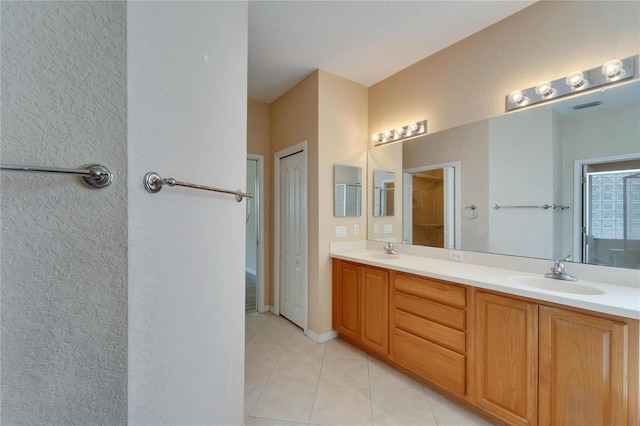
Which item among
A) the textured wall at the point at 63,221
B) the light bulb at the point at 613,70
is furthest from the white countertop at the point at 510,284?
the textured wall at the point at 63,221

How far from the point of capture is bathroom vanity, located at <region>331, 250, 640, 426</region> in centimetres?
111

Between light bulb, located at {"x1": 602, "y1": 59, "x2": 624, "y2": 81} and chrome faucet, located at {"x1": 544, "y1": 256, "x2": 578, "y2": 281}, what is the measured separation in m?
1.07

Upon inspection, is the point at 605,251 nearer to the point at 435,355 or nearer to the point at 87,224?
the point at 435,355

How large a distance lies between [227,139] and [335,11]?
1376 mm

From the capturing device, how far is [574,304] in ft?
3.85

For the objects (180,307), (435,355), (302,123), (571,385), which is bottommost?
(435,355)

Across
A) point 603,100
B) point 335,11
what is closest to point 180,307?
point 335,11

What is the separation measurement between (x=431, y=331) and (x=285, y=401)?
1110 millimetres

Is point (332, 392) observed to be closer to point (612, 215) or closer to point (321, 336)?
point (321, 336)

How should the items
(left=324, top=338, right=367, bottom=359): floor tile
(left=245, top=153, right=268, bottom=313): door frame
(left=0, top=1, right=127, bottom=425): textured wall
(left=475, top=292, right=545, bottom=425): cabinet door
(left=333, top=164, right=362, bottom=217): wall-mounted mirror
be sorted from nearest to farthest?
(left=0, top=1, right=127, bottom=425): textured wall, (left=475, top=292, right=545, bottom=425): cabinet door, (left=324, top=338, right=367, bottom=359): floor tile, (left=333, top=164, right=362, bottom=217): wall-mounted mirror, (left=245, top=153, right=268, bottom=313): door frame

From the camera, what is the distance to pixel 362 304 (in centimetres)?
228

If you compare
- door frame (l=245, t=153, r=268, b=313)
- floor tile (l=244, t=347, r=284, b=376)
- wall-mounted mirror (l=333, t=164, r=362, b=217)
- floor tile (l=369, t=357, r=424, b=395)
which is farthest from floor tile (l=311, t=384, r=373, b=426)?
door frame (l=245, t=153, r=268, b=313)

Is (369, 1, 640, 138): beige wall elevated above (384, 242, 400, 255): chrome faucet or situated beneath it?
elevated above

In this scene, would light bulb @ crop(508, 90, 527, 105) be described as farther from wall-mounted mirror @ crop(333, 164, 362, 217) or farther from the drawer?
the drawer
